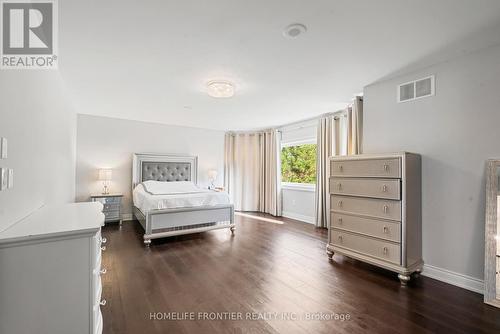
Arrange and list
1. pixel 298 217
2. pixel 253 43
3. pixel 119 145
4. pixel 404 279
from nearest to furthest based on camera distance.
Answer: pixel 253 43
pixel 404 279
pixel 119 145
pixel 298 217

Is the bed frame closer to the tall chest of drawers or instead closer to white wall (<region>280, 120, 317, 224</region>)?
white wall (<region>280, 120, 317, 224</region>)

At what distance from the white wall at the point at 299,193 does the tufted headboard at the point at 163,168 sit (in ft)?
7.78

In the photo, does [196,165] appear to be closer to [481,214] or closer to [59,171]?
[59,171]

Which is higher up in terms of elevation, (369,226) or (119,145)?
(119,145)

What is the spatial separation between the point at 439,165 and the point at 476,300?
128 centimetres

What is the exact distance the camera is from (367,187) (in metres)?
2.58

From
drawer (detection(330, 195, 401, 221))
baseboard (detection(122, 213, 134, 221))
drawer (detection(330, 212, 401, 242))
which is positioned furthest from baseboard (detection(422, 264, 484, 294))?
baseboard (detection(122, 213, 134, 221))

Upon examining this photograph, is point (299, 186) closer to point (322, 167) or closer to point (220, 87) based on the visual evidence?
point (322, 167)

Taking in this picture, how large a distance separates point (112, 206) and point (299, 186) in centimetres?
405

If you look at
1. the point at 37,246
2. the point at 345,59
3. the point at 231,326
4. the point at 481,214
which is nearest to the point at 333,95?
the point at 345,59

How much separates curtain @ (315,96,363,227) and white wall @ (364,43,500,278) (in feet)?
3.34

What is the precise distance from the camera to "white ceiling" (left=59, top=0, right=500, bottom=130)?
1.60 metres

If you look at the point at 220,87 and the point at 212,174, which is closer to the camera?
the point at 220,87

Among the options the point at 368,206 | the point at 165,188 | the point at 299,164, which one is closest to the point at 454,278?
the point at 368,206
